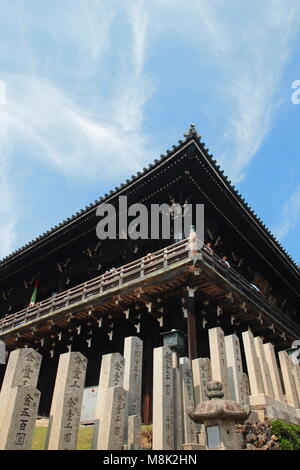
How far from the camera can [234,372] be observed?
8.18 m

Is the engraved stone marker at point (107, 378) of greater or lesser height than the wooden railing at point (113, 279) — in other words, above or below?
below

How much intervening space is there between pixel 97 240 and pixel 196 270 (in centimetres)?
690

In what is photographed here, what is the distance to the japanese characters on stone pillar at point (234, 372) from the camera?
25.6ft

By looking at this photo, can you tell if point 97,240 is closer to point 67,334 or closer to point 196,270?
point 67,334

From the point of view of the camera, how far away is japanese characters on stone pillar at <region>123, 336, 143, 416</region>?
20.8 feet

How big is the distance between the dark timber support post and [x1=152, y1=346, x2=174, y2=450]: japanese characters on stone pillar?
3.13m

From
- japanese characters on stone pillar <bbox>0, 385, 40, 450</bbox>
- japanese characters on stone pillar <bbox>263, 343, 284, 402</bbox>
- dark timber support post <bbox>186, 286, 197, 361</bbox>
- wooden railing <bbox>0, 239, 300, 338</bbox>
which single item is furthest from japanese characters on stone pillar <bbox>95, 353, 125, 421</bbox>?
wooden railing <bbox>0, 239, 300, 338</bbox>

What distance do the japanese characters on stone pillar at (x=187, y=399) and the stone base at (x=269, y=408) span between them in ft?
5.90

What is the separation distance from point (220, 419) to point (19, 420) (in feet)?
10.1

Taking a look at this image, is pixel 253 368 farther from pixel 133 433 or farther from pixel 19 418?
pixel 19 418

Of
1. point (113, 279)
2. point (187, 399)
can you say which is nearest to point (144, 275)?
point (113, 279)

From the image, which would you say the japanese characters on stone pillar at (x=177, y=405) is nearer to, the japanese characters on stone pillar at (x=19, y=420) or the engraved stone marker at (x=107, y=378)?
the engraved stone marker at (x=107, y=378)

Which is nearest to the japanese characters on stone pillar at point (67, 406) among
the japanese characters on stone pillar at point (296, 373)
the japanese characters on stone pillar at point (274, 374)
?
the japanese characters on stone pillar at point (274, 374)

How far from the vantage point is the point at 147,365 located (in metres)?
12.3
